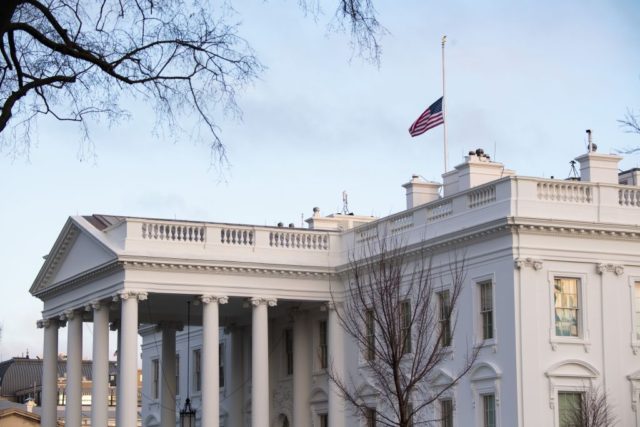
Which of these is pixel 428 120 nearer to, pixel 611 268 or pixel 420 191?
pixel 420 191

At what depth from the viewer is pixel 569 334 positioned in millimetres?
39062

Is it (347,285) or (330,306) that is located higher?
(347,285)

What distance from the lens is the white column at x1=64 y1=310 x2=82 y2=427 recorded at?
50.3 m

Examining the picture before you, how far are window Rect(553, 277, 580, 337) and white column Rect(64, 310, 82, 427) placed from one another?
19311mm

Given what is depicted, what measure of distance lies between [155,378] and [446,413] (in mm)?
25317

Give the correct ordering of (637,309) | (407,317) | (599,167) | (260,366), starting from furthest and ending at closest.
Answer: (260,366) < (407,317) < (599,167) < (637,309)

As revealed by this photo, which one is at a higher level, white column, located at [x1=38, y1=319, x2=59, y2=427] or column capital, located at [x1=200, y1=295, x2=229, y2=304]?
column capital, located at [x1=200, y1=295, x2=229, y2=304]

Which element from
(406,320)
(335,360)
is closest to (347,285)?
(335,360)

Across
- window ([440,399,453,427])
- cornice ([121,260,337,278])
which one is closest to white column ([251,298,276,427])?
cornice ([121,260,337,278])

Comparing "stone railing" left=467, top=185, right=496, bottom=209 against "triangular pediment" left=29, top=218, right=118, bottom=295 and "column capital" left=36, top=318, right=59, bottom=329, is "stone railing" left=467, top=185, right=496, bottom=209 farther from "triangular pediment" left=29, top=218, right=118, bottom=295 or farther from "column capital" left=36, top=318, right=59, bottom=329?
"column capital" left=36, top=318, right=59, bottom=329

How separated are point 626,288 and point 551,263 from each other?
253 cm

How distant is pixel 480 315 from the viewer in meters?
40.2

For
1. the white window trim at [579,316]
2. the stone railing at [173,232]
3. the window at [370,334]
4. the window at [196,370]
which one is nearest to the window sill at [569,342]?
the white window trim at [579,316]

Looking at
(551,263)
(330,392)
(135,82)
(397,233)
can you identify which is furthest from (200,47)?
(330,392)
